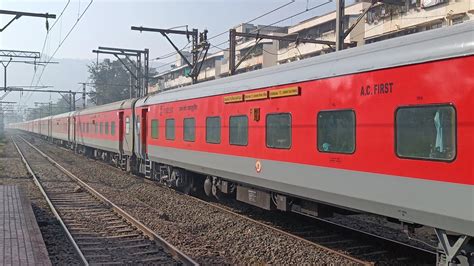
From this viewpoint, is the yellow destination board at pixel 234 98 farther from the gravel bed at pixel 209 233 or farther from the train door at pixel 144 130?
the train door at pixel 144 130

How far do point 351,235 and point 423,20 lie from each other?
76.5 feet

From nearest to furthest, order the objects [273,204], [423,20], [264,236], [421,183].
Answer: [421,183], [264,236], [273,204], [423,20]

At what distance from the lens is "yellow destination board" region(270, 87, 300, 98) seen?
341 inches

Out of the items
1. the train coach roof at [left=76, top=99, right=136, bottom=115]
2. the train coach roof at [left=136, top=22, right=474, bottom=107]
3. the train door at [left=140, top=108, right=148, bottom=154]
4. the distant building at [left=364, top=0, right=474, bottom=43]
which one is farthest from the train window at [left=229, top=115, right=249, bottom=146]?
the distant building at [left=364, top=0, right=474, bottom=43]

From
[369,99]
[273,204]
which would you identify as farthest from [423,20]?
[369,99]

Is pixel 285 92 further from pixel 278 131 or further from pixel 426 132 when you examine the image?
pixel 426 132

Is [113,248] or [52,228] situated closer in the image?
[113,248]

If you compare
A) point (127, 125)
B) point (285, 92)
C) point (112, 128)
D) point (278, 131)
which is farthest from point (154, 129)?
point (285, 92)

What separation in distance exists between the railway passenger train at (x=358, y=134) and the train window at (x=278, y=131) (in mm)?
20

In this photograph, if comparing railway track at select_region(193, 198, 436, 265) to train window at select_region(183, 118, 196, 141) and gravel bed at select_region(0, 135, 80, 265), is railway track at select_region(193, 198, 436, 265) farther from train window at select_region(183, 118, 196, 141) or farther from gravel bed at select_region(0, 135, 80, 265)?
gravel bed at select_region(0, 135, 80, 265)

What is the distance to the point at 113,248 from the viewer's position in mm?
9109

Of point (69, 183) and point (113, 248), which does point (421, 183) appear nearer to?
point (113, 248)

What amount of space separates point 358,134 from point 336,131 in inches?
21.3

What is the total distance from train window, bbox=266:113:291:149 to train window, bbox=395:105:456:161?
2756 millimetres
